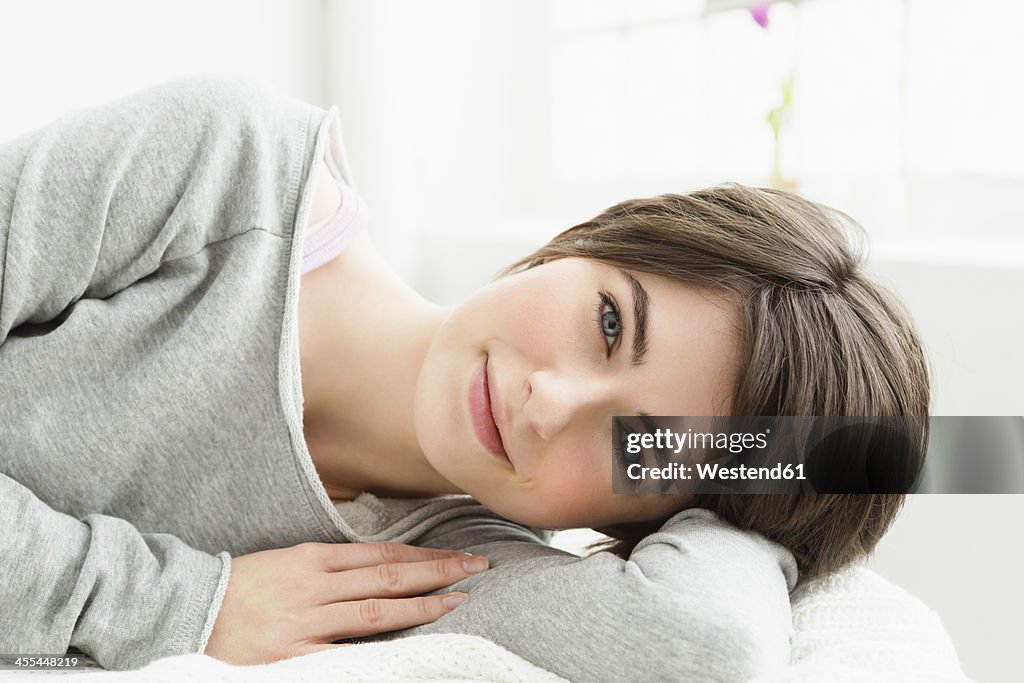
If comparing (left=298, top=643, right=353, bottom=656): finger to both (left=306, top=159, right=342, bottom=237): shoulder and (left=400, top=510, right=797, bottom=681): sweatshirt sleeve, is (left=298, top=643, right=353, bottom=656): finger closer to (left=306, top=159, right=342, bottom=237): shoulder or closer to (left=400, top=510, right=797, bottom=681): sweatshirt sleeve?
(left=400, top=510, right=797, bottom=681): sweatshirt sleeve

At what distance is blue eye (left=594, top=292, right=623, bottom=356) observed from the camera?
1057 millimetres

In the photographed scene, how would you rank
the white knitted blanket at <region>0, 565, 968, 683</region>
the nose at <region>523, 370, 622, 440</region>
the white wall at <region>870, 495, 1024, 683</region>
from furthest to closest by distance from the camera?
the white wall at <region>870, 495, 1024, 683</region>
the nose at <region>523, 370, 622, 440</region>
the white knitted blanket at <region>0, 565, 968, 683</region>

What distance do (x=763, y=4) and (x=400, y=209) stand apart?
0.92 metres

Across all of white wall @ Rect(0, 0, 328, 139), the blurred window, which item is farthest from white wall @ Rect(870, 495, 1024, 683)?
white wall @ Rect(0, 0, 328, 139)

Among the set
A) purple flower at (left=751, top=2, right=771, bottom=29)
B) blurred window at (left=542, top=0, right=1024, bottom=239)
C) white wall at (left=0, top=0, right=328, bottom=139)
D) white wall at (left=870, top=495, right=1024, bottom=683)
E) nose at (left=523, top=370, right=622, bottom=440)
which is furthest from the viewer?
purple flower at (left=751, top=2, right=771, bottom=29)

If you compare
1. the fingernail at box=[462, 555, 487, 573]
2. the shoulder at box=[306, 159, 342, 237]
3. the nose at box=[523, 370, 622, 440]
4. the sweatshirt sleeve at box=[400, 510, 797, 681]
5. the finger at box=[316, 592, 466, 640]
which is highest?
the shoulder at box=[306, 159, 342, 237]

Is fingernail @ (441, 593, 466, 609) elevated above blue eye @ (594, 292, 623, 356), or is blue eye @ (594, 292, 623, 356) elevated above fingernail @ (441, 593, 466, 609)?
blue eye @ (594, 292, 623, 356)

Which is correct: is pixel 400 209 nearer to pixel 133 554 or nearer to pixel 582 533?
pixel 582 533

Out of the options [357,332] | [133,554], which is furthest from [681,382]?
[133,554]

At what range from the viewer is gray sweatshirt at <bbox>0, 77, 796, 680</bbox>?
102 cm

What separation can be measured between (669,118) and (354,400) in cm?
154

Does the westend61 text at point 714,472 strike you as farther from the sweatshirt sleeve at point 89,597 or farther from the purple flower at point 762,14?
the purple flower at point 762,14
